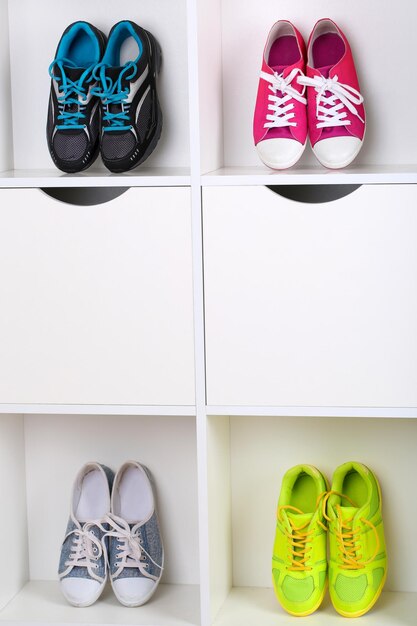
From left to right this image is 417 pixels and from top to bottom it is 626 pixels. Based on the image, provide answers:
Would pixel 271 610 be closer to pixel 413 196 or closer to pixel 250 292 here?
pixel 250 292

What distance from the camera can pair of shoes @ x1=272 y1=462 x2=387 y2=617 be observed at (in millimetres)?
1888

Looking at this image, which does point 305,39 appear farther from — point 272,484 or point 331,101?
point 272,484

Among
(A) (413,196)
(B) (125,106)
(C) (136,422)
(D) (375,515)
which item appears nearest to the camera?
(A) (413,196)

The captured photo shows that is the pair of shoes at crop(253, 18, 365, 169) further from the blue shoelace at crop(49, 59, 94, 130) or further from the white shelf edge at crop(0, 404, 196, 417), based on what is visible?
the white shelf edge at crop(0, 404, 196, 417)

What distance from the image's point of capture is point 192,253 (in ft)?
5.75

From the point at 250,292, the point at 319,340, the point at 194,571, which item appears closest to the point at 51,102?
the point at 250,292

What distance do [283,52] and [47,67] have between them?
0.49 metres

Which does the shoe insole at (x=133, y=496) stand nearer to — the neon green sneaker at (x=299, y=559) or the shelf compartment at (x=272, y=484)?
the shelf compartment at (x=272, y=484)

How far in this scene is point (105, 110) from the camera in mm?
1837

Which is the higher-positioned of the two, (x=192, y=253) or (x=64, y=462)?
(x=192, y=253)

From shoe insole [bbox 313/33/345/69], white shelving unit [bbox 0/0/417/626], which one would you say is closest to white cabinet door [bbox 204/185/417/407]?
white shelving unit [bbox 0/0/417/626]

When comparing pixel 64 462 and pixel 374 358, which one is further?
pixel 64 462

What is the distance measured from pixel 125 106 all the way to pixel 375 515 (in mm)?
950

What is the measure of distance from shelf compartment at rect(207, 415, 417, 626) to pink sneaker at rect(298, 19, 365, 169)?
566mm
